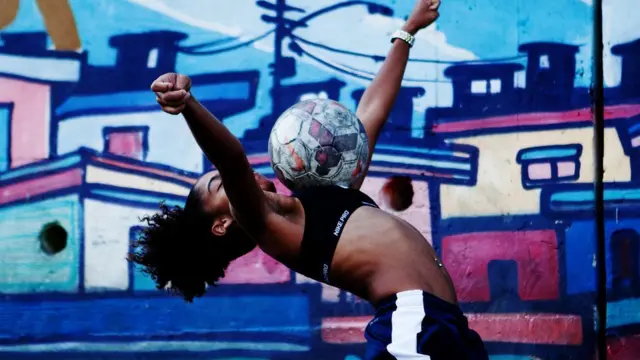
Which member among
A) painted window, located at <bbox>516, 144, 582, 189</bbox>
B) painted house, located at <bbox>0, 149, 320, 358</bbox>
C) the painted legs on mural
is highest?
the painted legs on mural

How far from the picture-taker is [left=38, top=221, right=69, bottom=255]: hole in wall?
5.68 meters

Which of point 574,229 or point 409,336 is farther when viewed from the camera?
point 574,229

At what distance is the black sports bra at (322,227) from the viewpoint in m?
2.98

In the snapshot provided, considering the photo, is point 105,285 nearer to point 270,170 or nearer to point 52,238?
point 52,238

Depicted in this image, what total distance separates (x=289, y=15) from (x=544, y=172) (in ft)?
5.87

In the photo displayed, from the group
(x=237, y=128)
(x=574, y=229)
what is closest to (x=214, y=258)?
(x=237, y=128)

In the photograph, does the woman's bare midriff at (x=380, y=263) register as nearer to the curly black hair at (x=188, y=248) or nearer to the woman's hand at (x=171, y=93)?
the curly black hair at (x=188, y=248)

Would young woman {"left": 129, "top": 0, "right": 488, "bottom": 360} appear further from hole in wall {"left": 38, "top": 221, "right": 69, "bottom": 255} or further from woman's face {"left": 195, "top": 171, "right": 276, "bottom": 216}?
hole in wall {"left": 38, "top": 221, "right": 69, "bottom": 255}

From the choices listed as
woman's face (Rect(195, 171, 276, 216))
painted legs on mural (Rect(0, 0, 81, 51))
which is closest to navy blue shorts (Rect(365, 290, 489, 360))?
woman's face (Rect(195, 171, 276, 216))

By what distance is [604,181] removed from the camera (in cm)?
502

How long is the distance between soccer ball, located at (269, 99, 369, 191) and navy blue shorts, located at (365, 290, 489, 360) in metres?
0.49

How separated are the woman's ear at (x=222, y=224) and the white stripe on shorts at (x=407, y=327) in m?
0.78

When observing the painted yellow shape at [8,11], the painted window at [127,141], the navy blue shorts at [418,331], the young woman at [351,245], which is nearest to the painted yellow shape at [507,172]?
the painted window at [127,141]

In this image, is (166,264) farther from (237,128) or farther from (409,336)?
(237,128)
